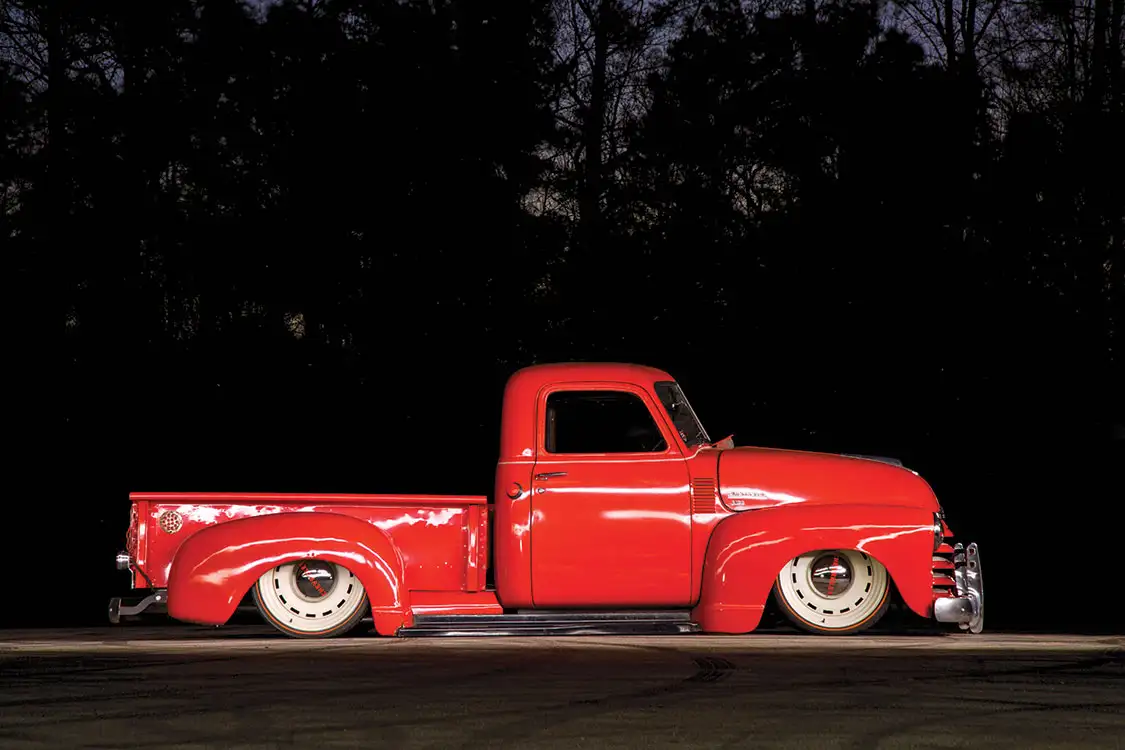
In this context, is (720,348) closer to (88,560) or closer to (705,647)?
(88,560)

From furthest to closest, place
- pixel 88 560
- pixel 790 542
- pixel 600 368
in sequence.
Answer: pixel 88 560 → pixel 600 368 → pixel 790 542

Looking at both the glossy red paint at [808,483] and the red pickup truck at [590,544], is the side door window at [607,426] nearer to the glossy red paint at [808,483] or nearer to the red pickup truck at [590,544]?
the red pickup truck at [590,544]

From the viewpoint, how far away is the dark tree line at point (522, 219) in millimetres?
31250

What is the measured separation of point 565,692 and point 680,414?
11.5 feet

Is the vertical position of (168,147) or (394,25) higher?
(394,25)

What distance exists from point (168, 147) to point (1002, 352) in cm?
1675

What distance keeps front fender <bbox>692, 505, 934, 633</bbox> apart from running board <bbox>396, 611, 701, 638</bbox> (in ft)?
0.88

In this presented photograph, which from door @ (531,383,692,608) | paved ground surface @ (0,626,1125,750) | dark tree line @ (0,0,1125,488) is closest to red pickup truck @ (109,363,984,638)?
door @ (531,383,692,608)

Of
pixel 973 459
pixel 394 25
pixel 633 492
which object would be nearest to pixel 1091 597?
pixel 633 492

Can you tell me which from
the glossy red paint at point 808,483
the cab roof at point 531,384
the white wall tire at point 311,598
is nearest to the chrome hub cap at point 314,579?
the white wall tire at point 311,598

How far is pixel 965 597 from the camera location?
11.0m

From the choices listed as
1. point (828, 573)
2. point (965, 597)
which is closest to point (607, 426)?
point (828, 573)

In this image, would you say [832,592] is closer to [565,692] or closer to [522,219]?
[565,692]

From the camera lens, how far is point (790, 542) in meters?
10.8
